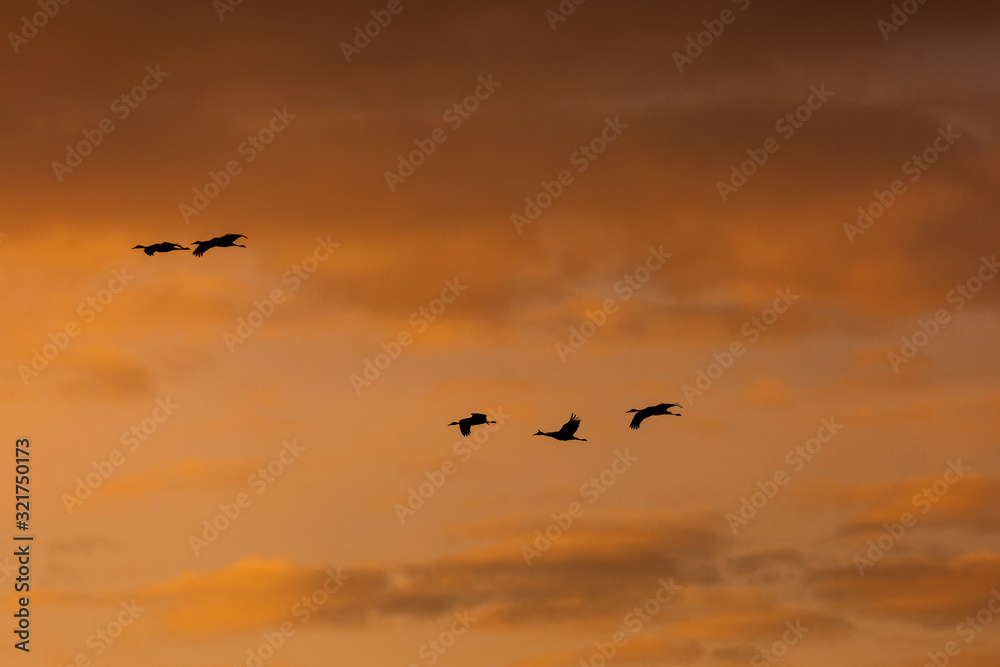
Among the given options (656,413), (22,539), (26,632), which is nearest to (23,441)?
(22,539)

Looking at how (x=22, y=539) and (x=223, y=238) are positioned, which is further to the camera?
(x=22, y=539)

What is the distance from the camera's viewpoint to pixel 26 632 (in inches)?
5197

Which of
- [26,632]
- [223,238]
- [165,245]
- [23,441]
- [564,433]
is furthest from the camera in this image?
[26,632]

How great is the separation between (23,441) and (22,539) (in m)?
7.14

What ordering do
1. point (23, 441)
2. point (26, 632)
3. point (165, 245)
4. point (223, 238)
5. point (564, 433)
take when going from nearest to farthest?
1. point (223, 238)
2. point (165, 245)
3. point (564, 433)
4. point (23, 441)
5. point (26, 632)

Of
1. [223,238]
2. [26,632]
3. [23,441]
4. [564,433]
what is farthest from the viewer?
[26,632]

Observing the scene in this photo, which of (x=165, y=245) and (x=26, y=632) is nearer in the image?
(x=165, y=245)

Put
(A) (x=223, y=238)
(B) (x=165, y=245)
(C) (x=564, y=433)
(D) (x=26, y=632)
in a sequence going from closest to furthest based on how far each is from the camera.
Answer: (A) (x=223, y=238)
(B) (x=165, y=245)
(C) (x=564, y=433)
(D) (x=26, y=632)

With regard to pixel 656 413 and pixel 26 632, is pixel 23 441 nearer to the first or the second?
pixel 26 632

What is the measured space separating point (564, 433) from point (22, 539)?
3691cm

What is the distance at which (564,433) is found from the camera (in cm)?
10919

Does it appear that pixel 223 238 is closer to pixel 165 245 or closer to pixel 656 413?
pixel 165 245

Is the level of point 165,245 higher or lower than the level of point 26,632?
higher

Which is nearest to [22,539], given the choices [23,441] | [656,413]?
[23,441]
